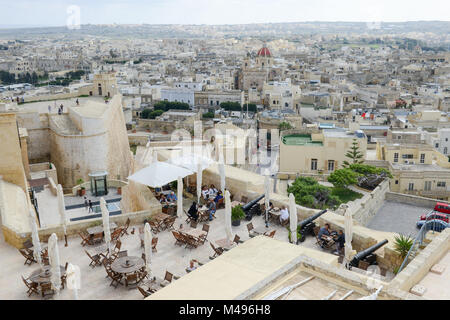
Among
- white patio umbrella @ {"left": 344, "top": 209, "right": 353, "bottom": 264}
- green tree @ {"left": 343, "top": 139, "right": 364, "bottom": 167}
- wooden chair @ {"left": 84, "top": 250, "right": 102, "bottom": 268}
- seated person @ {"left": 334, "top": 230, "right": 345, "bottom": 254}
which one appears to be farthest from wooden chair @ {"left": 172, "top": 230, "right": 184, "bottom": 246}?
green tree @ {"left": 343, "top": 139, "right": 364, "bottom": 167}

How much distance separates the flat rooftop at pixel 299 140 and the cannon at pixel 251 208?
684 inches

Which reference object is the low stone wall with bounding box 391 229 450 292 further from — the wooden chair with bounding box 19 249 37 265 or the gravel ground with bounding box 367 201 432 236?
the gravel ground with bounding box 367 201 432 236

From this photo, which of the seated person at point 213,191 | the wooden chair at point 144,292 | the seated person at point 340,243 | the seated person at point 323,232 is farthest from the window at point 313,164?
the wooden chair at point 144,292

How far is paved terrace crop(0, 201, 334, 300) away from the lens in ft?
28.3

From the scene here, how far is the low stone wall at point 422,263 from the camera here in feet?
22.8

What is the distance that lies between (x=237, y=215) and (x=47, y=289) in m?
Answer: 4.87

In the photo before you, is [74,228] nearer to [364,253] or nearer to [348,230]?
[348,230]

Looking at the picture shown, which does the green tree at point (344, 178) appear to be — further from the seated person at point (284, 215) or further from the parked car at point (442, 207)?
the seated person at point (284, 215)

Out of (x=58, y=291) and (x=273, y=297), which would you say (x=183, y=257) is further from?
(x=273, y=297)

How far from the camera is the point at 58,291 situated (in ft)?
Answer: 27.1

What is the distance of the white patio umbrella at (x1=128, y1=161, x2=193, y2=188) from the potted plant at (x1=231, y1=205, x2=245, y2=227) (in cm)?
187

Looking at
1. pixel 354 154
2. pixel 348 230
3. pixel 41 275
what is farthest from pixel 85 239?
pixel 354 154

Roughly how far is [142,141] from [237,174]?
916 inches

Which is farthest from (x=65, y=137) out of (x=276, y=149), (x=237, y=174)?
(x=276, y=149)
